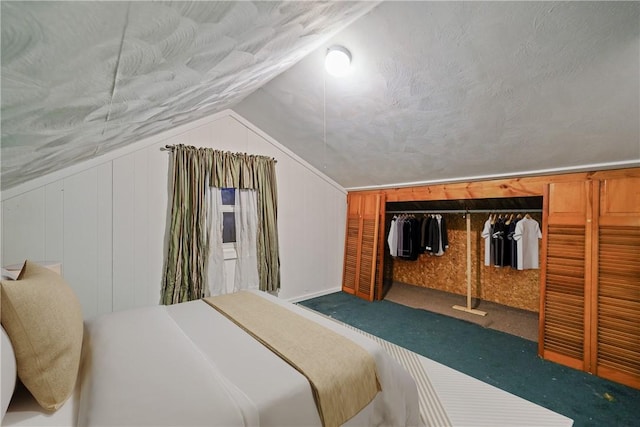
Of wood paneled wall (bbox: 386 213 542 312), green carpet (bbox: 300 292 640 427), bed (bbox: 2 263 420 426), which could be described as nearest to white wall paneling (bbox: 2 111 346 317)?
bed (bbox: 2 263 420 426)

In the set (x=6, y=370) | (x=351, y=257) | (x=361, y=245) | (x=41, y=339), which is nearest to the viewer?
(x=6, y=370)

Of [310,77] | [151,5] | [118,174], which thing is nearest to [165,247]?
[118,174]

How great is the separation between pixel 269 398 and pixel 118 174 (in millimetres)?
2650

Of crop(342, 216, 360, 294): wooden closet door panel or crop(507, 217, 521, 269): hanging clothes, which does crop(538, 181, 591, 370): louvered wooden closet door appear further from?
crop(342, 216, 360, 294): wooden closet door panel

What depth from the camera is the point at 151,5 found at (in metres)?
0.48

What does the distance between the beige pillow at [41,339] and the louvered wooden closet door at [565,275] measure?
10.7 ft

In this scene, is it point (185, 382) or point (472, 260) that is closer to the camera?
point (185, 382)

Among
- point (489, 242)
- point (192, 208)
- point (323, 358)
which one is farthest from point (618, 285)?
point (192, 208)

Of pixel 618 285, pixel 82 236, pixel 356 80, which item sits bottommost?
pixel 618 285

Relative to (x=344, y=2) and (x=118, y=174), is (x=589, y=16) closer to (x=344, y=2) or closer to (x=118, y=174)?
(x=344, y=2)

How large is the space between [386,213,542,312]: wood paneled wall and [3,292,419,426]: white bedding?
2.78m

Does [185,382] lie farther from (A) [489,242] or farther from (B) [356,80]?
(A) [489,242]

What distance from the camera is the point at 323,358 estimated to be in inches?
51.1

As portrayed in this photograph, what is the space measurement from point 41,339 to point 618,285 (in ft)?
11.3
